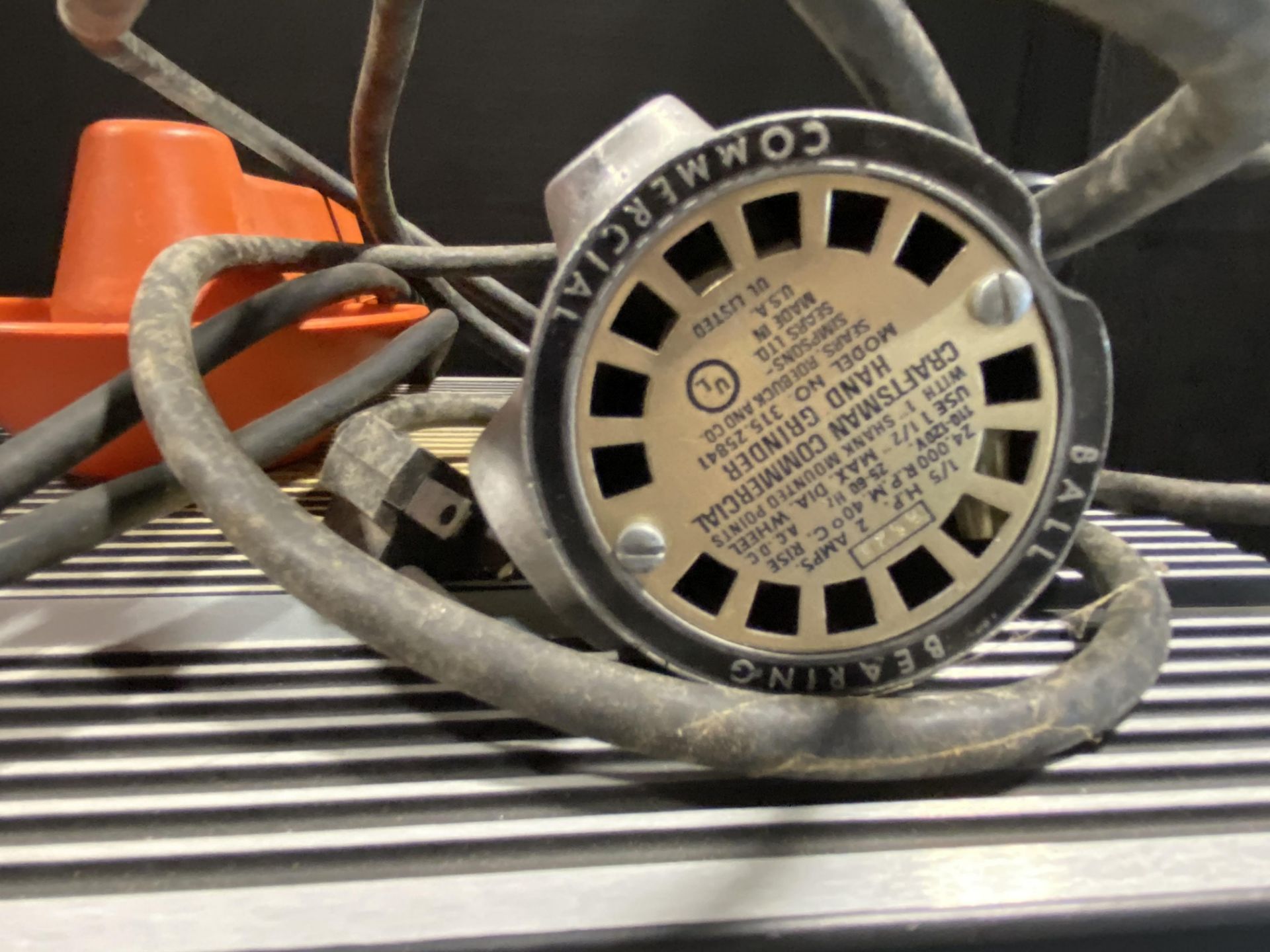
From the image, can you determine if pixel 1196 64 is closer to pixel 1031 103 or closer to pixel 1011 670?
pixel 1011 670

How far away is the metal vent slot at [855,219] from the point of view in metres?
0.32

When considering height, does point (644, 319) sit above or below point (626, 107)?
below

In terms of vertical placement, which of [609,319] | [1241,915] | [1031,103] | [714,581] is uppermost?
[1031,103]

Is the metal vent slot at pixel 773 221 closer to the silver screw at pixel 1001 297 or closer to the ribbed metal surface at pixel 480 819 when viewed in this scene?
the silver screw at pixel 1001 297

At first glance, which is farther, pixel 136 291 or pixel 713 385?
pixel 136 291

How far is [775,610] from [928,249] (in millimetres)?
157

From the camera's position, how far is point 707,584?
0.35 m

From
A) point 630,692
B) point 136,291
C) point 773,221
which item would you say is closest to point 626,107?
point 136,291

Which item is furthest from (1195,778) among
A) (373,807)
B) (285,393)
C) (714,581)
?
(285,393)

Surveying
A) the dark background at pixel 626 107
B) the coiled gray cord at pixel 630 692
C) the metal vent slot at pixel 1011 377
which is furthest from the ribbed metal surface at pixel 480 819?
the dark background at pixel 626 107

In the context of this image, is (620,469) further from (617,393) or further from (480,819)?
(480,819)

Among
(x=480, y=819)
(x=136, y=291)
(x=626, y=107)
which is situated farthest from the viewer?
(x=626, y=107)

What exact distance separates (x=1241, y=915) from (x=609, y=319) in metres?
0.29

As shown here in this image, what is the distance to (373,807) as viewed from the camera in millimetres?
301
